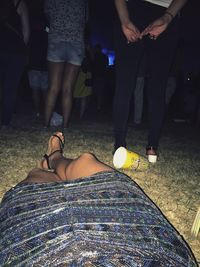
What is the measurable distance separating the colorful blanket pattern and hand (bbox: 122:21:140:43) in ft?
4.79

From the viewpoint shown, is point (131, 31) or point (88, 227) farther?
point (131, 31)

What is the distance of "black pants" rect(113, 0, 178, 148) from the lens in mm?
2580

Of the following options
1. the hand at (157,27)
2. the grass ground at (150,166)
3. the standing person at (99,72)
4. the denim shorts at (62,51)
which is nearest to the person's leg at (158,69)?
the hand at (157,27)

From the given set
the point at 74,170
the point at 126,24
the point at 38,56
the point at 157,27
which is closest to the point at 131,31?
the point at 126,24

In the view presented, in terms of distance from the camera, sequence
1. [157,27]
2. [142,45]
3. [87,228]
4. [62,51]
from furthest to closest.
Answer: [62,51], [142,45], [157,27], [87,228]

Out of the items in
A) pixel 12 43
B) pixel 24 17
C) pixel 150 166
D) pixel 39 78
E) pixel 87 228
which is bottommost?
pixel 150 166

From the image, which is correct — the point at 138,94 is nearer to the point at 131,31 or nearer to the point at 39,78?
the point at 39,78

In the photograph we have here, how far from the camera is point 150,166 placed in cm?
268

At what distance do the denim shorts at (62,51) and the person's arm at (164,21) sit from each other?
3.41 feet

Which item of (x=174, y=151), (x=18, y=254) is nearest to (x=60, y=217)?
(x=18, y=254)

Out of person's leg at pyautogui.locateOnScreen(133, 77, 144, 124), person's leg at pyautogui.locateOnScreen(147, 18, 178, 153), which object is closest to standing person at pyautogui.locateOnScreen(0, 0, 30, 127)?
person's leg at pyautogui.locateOnScreen(147, 18, 178, 153)

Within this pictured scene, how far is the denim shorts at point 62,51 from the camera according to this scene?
3338mm

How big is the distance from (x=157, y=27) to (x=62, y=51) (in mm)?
1205

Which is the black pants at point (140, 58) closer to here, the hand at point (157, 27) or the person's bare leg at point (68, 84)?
the hand at point (157, 27)
